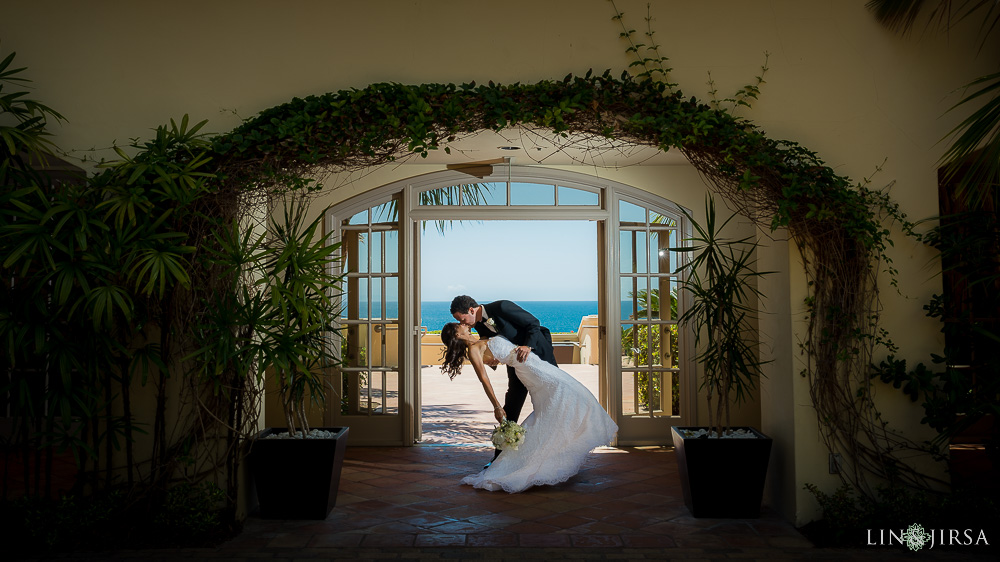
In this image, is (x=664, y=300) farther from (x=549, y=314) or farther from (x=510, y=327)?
(x=549, y=314)

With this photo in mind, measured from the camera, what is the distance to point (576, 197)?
636 centimetres

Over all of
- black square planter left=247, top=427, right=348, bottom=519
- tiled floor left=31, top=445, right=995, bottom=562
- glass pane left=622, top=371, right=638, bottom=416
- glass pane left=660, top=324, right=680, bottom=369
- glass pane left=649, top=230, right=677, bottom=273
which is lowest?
tiled floor left=31, top=445, right=995, bottom=562

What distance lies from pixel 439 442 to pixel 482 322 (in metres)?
1.58

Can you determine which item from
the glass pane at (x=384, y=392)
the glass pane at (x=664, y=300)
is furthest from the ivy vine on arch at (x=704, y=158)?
the glass pane at (x=384, y=392)

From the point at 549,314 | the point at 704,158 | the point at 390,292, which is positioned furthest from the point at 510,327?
the point at 549,314

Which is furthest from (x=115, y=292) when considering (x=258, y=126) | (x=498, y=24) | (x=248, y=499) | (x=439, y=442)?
(x=439, y=442)

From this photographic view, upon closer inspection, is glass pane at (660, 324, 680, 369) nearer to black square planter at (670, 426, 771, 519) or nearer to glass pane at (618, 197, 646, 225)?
glass pane at (618, 197, 646, 225)

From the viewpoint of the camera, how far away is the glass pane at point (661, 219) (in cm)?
629

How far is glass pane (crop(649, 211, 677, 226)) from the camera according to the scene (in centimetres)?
629

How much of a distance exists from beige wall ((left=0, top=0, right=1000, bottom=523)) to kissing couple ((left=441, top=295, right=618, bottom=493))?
1293mm

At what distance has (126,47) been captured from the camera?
4.03 metres

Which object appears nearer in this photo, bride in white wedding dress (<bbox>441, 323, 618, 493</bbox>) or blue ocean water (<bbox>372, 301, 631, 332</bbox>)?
bride in white wedding dress (<bbox>441, 323, 618, 493</bbox>)

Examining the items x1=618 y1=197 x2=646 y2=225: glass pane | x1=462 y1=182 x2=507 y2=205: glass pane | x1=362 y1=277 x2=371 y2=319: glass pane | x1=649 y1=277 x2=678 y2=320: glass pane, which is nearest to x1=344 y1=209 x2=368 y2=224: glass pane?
x1=362 y1=277 x2=371 y2=319: glass pane

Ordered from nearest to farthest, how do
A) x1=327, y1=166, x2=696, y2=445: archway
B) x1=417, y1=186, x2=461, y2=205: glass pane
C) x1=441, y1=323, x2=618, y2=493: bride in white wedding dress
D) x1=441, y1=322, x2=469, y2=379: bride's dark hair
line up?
x1=441, y1=323, x2=618, y2=493: bride in white wedding dress, x1=441, y1=322, x2=469, y2=379: bride's dark hair, x1=327, y1=166, x2=696, y2=445: archway, x1=417, y1=186, x2=461, y2=205: glass pane
